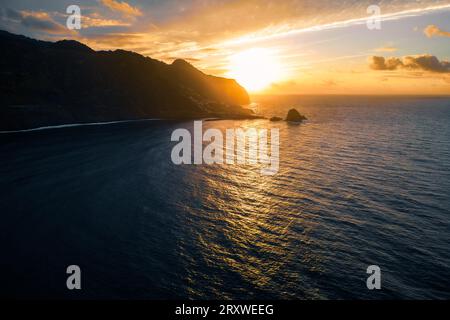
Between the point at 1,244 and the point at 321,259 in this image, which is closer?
the point at 321,259

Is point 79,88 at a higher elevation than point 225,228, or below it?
higher

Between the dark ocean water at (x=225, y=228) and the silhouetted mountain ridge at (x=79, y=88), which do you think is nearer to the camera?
the dark ocean water at (x=225, y=228)

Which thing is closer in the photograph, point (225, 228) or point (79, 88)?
point (225, 228)

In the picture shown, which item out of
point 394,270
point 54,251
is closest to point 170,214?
point 54,251

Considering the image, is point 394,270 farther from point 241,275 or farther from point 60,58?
point 60,58

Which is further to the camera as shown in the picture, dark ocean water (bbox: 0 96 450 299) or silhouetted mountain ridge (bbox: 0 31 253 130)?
silhouetted mountain ridge (bbox: 0 31 253 130)
